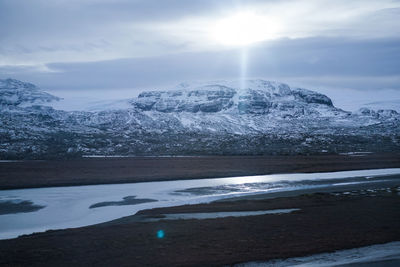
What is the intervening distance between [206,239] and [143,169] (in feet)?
130

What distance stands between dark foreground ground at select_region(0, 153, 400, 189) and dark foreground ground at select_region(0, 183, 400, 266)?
2245 centimetres

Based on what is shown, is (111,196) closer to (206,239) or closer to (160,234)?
(160,234)

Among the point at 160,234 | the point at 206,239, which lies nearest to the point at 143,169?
the point at 160,234

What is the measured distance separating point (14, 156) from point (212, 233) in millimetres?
59188

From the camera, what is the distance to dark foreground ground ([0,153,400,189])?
51519 millimetres

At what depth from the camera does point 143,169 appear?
62188mm

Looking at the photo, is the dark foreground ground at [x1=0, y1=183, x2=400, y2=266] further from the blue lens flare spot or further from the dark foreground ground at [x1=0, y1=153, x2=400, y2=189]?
the dark foreground ground at [x1=0, y1=153, x2=400, y2=189]

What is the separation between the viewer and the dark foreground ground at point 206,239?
20.1 metres

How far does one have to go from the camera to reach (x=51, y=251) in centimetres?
2086

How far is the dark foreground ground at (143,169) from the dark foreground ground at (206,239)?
22448mm

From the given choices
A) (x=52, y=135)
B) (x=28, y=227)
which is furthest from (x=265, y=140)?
(x=28, y=227)

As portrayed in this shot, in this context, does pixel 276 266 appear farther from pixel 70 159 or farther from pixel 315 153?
pixel 315 153

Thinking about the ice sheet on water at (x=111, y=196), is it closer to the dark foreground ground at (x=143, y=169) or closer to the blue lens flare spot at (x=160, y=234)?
the dark foreground ground at (x=143, y=169)

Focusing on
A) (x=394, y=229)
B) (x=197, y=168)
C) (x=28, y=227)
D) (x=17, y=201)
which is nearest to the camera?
(x=394, y=229)
